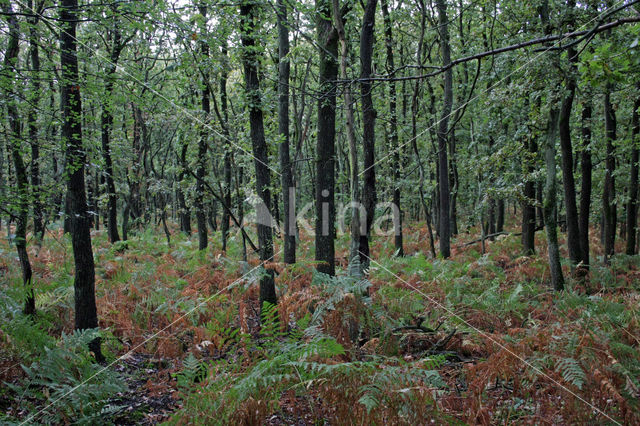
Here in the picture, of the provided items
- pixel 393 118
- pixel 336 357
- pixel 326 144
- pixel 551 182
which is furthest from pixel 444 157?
pixel 336 357

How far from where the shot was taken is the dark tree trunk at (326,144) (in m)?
6.07

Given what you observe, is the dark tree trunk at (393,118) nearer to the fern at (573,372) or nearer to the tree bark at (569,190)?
the tree bark at (569,190)

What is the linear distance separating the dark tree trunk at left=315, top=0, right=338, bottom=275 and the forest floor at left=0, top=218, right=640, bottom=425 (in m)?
1.17

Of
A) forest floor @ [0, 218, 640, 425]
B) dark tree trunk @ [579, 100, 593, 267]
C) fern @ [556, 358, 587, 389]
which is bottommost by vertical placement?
forest floor @ [0, 218, 640, 425]

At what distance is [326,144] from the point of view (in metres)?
6.37

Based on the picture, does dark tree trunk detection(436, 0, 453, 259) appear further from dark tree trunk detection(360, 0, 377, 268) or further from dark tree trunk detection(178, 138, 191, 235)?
dark tree trunk detection(178, 138, 191, 235)

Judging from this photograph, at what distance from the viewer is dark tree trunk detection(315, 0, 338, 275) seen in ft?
19.9

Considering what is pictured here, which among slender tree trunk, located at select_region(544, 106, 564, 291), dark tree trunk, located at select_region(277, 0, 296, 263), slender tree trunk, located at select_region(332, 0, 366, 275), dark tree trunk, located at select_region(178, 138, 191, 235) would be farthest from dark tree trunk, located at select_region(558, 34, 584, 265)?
dark tree trunk, located at select_region(178, 138, 191, 235)

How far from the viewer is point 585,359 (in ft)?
11.1

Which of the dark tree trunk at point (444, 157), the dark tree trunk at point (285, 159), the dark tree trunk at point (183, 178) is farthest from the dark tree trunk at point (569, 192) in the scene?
the dark tree trunk at point (183, 178)

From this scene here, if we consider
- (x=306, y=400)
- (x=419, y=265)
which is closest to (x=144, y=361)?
(x=306, y=400)

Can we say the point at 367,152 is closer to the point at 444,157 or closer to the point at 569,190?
the point at 569,190

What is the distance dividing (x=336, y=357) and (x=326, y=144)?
3687 millimetres

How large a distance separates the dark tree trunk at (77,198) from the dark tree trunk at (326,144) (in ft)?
10.7
